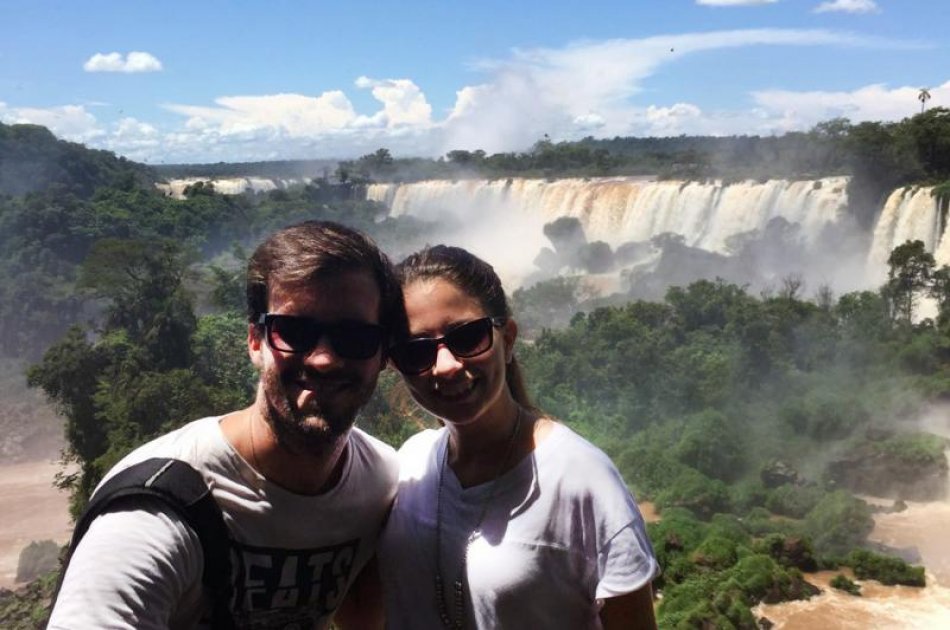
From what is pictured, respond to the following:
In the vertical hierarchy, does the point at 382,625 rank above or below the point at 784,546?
above

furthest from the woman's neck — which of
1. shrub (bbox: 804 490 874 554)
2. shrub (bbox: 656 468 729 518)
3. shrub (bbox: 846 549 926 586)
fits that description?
shrub (bbox: 656 468 729 518)

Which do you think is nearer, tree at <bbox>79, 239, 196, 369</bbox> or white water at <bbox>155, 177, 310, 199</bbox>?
tree at <bbox>79, 239, 196, 369</bbox>

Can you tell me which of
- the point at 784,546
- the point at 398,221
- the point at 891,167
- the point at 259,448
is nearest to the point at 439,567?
the point at 259,448

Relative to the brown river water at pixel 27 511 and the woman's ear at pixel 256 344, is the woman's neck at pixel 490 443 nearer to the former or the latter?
the woman's ear at pixel 256 344

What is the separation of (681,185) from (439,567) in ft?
98.4

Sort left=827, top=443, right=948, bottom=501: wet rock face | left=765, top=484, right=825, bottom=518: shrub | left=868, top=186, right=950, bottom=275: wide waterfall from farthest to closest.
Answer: left=868, top=186, right=950, bottom=275: wide waterfall, left=827, top=443, right=948, bottom=501: wet rock face, left=765, top=484, right=825, bottom=518: shrub

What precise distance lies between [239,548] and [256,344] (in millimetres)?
382

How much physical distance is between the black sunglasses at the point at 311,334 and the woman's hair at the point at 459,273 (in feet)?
0.62

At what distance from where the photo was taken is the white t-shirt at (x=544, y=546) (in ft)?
5.11

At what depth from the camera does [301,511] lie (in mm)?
1598

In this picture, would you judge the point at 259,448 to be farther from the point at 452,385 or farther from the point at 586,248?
the point at 586,248

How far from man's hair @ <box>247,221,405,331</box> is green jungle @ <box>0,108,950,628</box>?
8691 mm

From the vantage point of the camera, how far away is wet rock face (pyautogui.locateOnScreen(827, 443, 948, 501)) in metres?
14.7

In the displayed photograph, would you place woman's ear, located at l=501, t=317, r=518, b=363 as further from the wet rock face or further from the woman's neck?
the wet rock face
